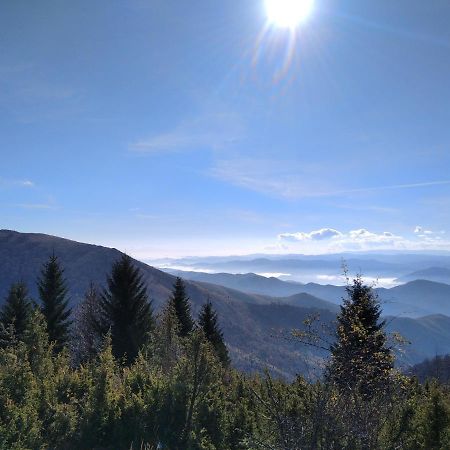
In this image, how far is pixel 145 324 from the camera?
111ft

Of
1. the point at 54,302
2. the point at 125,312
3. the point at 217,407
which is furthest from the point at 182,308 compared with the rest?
the point at 217,407

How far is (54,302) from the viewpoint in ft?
128

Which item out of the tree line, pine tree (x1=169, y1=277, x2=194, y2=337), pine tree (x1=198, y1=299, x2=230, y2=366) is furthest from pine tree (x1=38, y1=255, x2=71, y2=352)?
the tree line

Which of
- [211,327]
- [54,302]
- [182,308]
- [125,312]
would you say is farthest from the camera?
[182,308]

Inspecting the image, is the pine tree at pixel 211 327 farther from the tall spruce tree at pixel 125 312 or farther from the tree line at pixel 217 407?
the tree line at pixel 217 407

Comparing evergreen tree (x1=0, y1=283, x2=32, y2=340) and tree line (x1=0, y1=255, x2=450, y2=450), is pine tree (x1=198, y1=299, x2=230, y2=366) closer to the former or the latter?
evergreen tree (x1=0, y1=283, x2=32, y2=340)

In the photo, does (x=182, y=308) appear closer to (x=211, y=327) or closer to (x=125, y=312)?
(x=211, y=327)

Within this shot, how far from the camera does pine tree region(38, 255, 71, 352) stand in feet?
124

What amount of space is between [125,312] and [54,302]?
418 inches

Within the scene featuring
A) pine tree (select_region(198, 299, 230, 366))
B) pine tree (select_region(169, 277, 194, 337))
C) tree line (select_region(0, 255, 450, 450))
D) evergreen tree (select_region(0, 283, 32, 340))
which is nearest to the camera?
tree line (select_region(0, 255, 450, 450))

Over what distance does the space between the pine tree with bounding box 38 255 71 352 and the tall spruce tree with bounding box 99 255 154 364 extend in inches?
279

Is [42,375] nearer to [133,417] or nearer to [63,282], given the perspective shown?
[133,417]

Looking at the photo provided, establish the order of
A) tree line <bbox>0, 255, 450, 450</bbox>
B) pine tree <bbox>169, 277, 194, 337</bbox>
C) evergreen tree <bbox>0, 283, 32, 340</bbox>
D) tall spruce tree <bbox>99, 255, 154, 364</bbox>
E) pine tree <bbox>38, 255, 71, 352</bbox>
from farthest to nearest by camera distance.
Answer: pine tree <bbox>169, 277, 194, 337</bbox>, pine tree <bbox>38, 255, 71, 352</bbox>, evergreen tree <bbox>0, 283, 32, 340</bbox>, tall spruce tree <bbox>99, 255, 154, 364</bbox>, tree line <bbox>0, 255, 450, 450</bbox>

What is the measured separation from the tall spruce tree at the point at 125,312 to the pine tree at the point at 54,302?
7.09 meters
